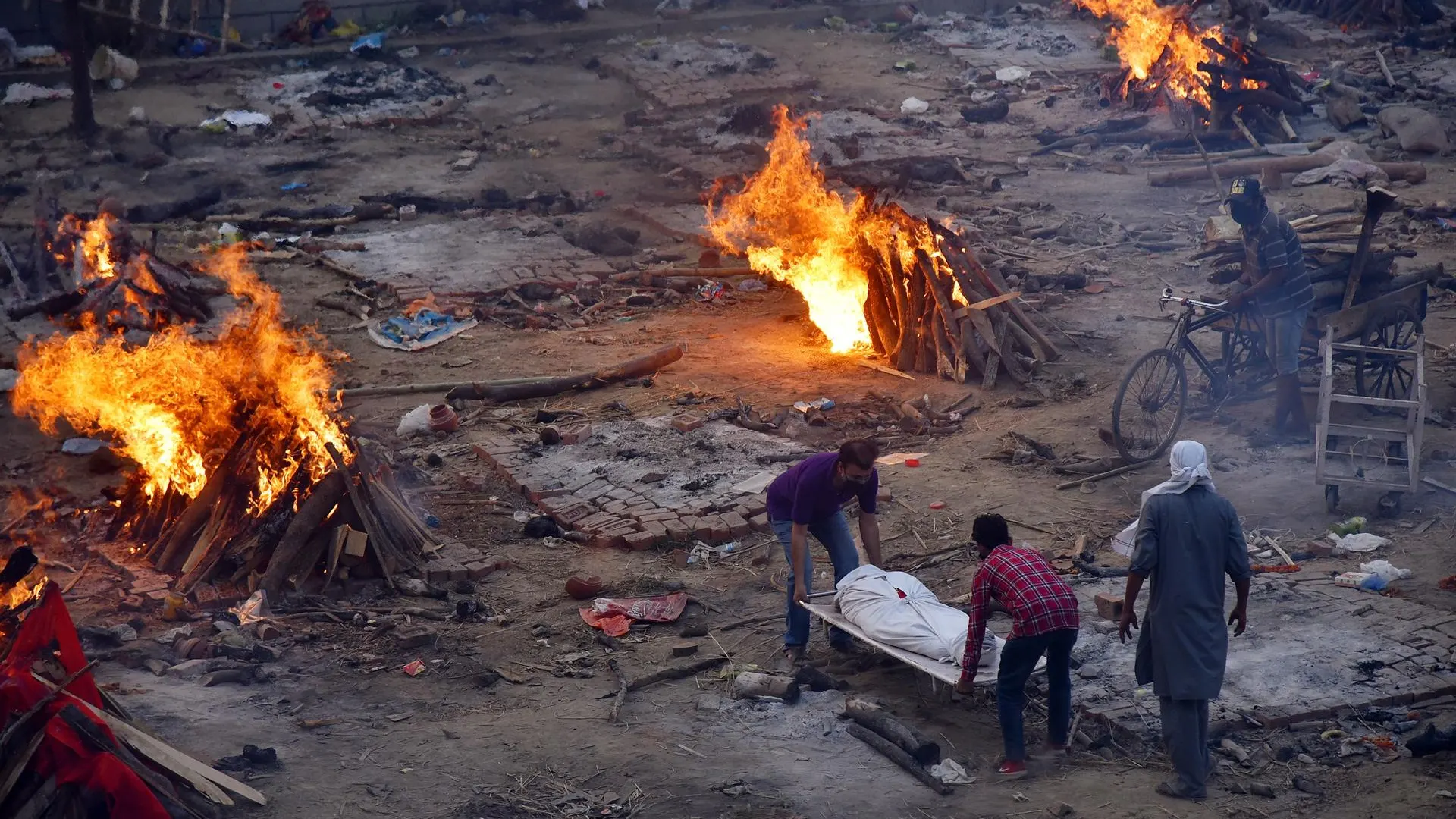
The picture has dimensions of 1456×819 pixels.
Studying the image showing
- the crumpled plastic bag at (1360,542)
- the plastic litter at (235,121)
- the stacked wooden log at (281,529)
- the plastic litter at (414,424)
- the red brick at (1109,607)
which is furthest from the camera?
the plastic litter at (235,121)

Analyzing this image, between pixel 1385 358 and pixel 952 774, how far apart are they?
5.65 meters

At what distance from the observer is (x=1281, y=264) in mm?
9148

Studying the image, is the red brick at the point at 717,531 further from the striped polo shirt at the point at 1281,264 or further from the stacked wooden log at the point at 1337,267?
the stacked wooden log at the point at 1337,267

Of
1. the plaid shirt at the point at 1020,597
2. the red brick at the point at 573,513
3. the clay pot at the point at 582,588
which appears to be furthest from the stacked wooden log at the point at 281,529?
the plaid shirt at the point at 1020,597

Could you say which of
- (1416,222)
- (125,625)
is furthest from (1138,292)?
(125,625)

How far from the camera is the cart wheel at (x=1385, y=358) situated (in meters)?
9.66

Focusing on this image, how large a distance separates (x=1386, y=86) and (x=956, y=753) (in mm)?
18861

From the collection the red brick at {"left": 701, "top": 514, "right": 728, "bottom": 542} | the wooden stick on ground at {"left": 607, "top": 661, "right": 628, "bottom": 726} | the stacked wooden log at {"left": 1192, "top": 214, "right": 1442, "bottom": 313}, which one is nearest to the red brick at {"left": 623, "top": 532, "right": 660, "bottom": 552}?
the red brick at {"left": 701, "top": 514, "right": 728, "bottom": 542}

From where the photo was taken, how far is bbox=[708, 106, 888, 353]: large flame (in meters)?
12.5

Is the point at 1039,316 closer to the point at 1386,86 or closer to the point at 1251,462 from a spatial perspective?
the point at 1251,462

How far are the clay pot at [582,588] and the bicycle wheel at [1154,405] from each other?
12.7 feet

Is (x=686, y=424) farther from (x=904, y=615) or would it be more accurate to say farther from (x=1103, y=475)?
(x=904, y=615)

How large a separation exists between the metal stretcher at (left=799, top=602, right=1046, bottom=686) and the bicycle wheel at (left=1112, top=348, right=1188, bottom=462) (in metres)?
3.24

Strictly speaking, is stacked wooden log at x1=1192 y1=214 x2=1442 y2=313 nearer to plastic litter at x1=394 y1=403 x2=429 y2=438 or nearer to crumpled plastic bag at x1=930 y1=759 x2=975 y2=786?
crumpled plastic bag at x1=930 y1=759 x2=975 y2=786
